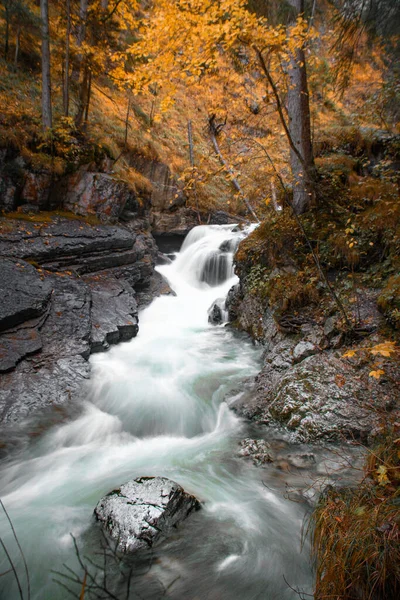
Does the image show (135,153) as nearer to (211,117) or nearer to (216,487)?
(211,117)

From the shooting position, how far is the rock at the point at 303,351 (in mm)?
4624

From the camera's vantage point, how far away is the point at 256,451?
3.62 metres

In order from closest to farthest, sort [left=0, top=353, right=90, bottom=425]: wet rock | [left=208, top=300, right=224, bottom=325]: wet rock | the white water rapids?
1. the white water rapids
2. [left=0, top=353, right=90, bottom=425]: wet rock
3. [left=208, top=300, right=224, bottom=325]: wet rock

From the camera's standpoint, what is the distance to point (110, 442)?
4.27 metres

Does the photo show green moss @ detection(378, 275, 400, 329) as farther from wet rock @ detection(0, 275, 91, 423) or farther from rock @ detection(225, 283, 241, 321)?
wet rock @ detection(0, 275, 91, 423)

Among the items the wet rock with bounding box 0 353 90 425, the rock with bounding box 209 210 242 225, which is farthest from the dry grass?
the rock with bounding box 209 210 242 225

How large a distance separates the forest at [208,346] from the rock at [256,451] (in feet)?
0.11

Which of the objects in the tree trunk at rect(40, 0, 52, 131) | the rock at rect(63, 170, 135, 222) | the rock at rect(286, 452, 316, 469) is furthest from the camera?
the rock at rect(63, 170, 135, 222)

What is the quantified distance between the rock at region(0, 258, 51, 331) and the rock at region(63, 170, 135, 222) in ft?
10.8

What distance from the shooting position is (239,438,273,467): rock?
3484mm

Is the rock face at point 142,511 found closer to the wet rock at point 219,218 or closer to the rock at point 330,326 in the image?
the rock at point 330,326

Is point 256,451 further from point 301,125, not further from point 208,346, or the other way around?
point 301,125

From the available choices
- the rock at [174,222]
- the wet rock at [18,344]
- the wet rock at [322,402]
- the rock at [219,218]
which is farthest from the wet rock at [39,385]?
the rock at [219,218]

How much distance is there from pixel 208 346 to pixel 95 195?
19.2 feet
